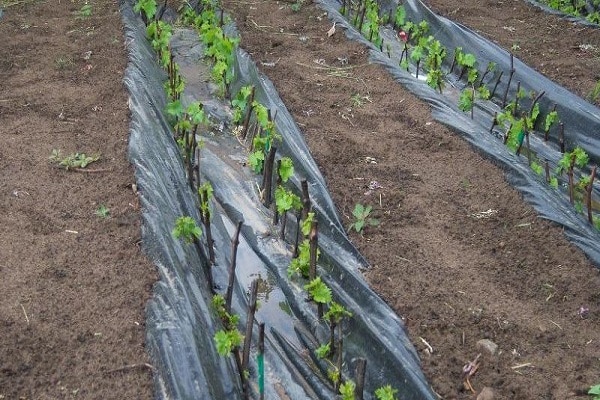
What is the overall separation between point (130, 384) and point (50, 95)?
3.21 metres

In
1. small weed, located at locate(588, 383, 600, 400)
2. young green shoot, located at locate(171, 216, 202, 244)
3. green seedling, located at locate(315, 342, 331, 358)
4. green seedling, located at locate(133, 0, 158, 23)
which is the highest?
green seedling, located at locate(133, 0, 158, 23)

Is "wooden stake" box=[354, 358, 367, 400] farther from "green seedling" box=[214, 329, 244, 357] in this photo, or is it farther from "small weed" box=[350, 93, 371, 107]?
"small weed" box=[350, 93, 371, 107]

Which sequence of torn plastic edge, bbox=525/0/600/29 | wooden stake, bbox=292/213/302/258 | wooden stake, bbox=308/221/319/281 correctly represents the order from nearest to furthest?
wooden stake, bbox=308/221/319/281 < wooden stake, bbox=292/213/302/258 < torn plastic edge, bbox=525/0/600/29

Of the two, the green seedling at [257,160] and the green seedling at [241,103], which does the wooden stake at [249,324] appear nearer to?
the green seedling at [257,160]

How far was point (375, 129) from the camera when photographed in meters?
5.52

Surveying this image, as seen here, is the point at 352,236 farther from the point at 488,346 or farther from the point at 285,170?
the point at 488,346

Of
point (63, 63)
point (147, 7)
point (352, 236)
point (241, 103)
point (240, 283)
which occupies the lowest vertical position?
point (240, 283)

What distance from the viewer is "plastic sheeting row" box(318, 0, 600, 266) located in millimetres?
4512

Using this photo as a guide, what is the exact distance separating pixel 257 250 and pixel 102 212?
0.99 m

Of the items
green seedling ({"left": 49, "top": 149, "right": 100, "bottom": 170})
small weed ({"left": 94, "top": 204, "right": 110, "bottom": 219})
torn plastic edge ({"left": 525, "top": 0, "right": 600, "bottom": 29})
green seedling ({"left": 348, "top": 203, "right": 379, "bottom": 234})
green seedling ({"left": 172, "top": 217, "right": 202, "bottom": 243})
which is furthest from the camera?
torn plastic edge ({"left": 525, "top": 0, "right": 600, "bottom": 29})

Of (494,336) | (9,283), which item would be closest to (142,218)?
(9,283)

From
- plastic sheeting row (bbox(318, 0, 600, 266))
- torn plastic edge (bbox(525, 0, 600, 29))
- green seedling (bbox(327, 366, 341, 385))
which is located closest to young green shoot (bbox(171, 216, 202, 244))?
green seedling (bbox(327, 366, 341, 385))

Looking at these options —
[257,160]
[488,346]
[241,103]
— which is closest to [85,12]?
[241,103]

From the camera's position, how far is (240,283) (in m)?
4.01
